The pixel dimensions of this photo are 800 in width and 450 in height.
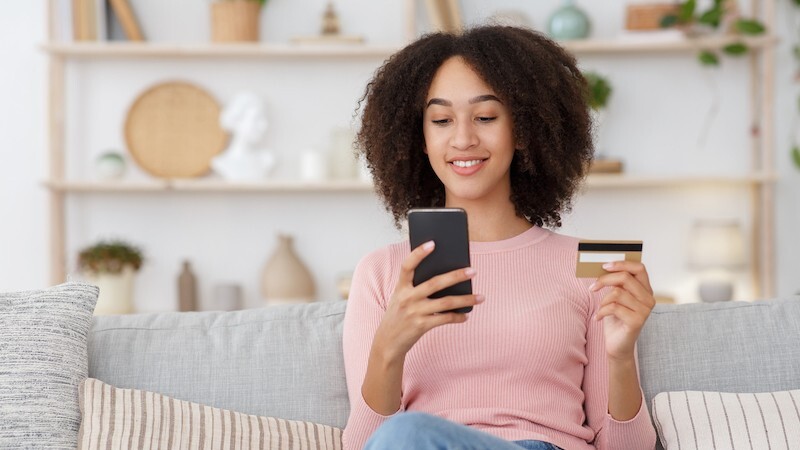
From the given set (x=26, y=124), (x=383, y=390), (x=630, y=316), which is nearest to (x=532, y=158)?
(x=630, y=316)

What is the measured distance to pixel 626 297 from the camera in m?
1.38

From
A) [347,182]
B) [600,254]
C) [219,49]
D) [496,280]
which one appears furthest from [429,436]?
[219,49]

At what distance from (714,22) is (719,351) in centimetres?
209

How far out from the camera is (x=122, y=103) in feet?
12.1

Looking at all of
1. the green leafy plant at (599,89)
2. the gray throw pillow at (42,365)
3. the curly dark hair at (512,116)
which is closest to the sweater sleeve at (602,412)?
the curly dark hair at (512,116)

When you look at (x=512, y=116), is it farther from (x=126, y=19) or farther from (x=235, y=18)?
(x=126, y=19)

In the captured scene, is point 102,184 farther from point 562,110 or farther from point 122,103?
point 562,110

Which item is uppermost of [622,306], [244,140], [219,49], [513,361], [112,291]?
[219,49]

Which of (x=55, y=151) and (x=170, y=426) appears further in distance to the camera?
(x=55, y=151)

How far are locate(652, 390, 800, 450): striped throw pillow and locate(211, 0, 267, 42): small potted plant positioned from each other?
7.72 ft

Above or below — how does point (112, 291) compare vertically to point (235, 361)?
below

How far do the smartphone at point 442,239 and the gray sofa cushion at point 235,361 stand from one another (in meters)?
0.40

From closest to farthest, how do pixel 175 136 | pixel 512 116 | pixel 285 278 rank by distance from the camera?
pixel 512 116, pixel 285 278, pixel 175 136

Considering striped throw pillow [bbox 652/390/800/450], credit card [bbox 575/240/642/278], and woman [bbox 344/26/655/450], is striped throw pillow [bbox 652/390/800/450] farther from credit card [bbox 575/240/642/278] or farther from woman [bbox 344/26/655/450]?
credit card [bbox 575/240/642/278]
